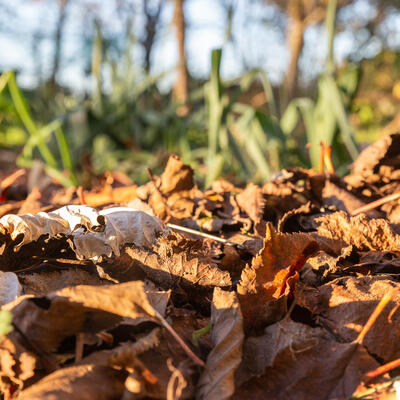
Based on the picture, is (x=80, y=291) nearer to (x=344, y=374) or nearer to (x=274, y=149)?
(x=344, y=374)

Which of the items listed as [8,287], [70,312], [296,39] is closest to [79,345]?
[70,312]

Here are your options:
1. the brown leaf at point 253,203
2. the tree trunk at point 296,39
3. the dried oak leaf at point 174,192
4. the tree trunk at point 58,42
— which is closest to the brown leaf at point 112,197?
the dried oak leaf at point 174,192

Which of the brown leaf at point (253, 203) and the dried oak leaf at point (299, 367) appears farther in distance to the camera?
the brown leaf at point (253, 203)

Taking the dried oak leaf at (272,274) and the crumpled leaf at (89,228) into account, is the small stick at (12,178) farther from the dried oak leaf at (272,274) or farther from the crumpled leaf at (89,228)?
the dried oak leaf at (272,274)

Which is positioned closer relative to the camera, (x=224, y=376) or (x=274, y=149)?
(x=224, y=376)

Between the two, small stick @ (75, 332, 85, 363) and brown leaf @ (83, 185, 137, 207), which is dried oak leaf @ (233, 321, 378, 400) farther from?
brown leaf @ (83, 185, 137, 207)

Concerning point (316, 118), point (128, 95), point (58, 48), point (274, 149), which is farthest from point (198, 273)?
point (58, 48)

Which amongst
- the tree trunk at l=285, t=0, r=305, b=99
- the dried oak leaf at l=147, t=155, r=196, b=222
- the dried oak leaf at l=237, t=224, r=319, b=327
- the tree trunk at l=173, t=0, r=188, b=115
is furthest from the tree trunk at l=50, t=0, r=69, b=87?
the dried oak leaf at l=237, t=224, r=319, b=327
